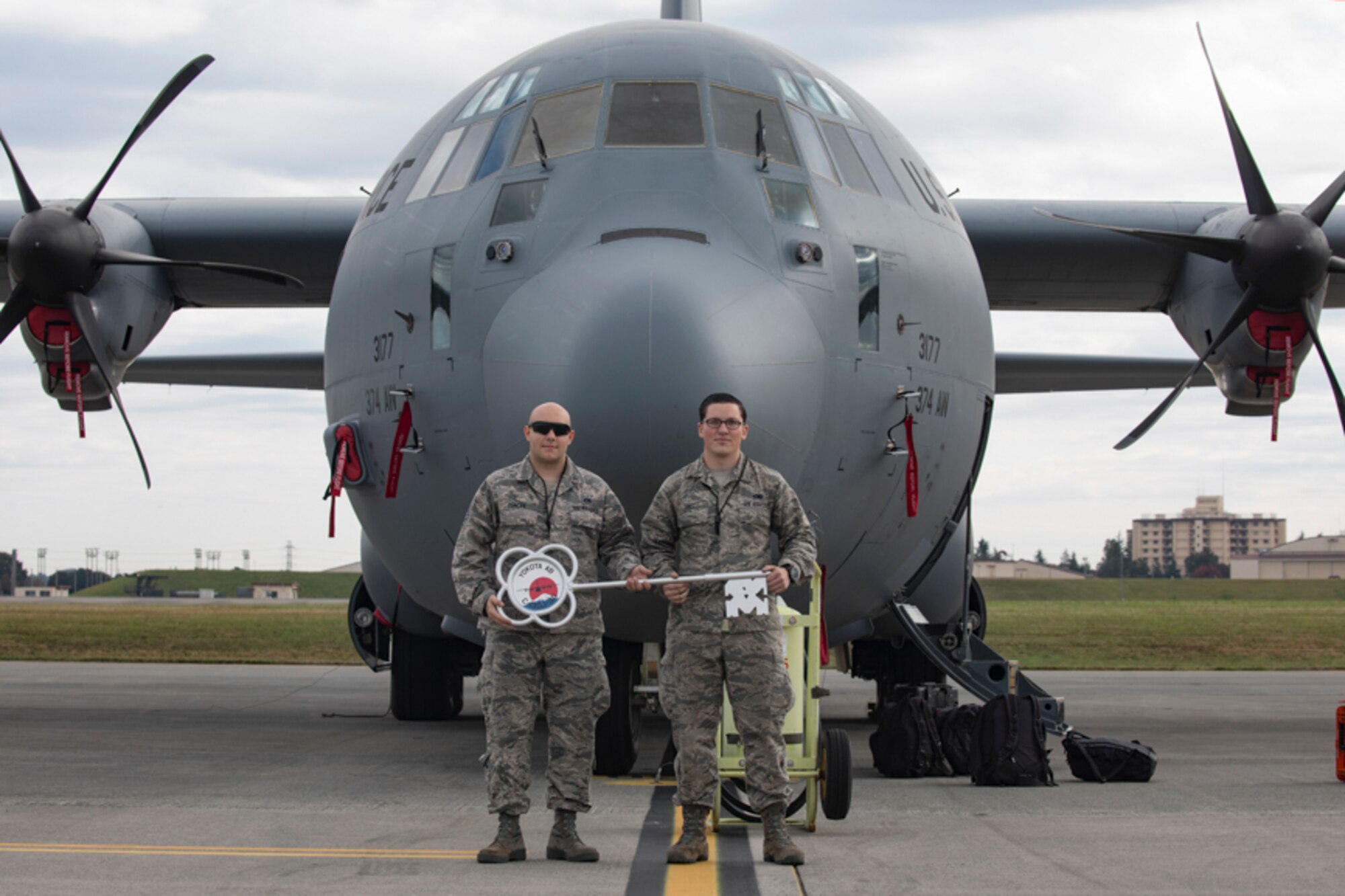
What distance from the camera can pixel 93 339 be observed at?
1143 cm

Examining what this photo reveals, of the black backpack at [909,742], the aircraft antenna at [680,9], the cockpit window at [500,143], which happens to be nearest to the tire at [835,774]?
→ the black backpack at [909,742]

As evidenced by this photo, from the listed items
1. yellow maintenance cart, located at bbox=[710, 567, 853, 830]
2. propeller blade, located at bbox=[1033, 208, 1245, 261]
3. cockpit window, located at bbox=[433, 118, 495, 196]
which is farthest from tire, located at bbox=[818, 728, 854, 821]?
propeller blade, located at bbox=[1033, 208, 1245, 261]

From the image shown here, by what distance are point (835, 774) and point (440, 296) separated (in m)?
3.26

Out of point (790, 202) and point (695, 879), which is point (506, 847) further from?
point (790, 202)

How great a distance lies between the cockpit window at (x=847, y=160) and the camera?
840 centimetres

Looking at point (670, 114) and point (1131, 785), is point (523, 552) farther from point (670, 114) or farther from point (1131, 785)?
point (1131, 785)

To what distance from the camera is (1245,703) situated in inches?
644

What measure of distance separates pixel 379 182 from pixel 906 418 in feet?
12.6

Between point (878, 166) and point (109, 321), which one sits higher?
point (878, 166)

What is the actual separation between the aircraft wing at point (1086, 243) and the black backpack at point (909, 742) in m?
5.35

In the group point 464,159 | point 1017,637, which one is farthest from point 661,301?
point 1017,637

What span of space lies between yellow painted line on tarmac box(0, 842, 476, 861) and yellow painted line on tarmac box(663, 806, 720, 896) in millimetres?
886

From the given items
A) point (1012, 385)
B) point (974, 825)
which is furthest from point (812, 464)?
point (1012, 385)

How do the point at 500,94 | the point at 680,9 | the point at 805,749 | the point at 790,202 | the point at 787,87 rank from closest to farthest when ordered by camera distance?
1. the point at 805,749
2. the point at 790,202
3. the point at 787,87
4. the point at 500,94
5. the point at 680,9
